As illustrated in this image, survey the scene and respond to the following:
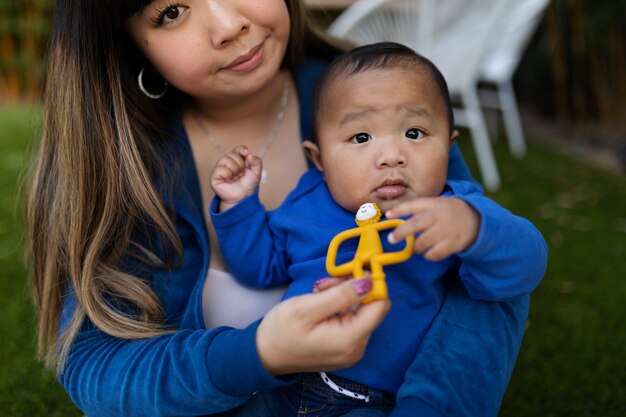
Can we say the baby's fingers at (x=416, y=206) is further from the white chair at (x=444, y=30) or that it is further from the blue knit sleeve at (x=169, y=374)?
the white chair at (x=444, y=30)

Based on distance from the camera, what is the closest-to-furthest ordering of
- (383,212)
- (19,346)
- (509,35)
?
(383,212) < (19,346) < (509,35)

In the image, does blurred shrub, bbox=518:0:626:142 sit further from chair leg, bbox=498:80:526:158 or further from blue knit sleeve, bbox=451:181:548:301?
blue knit sleeve, bbox=451:181:548:301

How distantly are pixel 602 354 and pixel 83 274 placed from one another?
1.47 meters

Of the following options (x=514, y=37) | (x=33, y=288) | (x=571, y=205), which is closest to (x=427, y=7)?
(x=571, y=205)

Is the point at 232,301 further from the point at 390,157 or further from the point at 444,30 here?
the point at 444,30

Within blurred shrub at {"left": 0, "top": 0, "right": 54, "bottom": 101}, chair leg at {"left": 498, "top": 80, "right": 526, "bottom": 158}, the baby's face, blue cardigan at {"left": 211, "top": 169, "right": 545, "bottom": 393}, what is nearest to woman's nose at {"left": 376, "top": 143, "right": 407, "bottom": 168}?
the baby's face

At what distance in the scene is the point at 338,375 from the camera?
4.20ft

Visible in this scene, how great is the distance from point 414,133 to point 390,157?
0.10 metres

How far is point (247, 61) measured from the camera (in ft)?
4.83

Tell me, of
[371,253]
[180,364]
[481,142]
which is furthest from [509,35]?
[180,364]

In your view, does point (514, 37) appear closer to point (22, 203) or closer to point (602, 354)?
point (602, 354)

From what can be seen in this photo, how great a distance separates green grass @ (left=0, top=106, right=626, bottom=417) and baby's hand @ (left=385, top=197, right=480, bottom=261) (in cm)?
84

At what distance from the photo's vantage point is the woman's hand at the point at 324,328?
1.06m

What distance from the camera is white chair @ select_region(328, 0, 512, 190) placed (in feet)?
10.2
